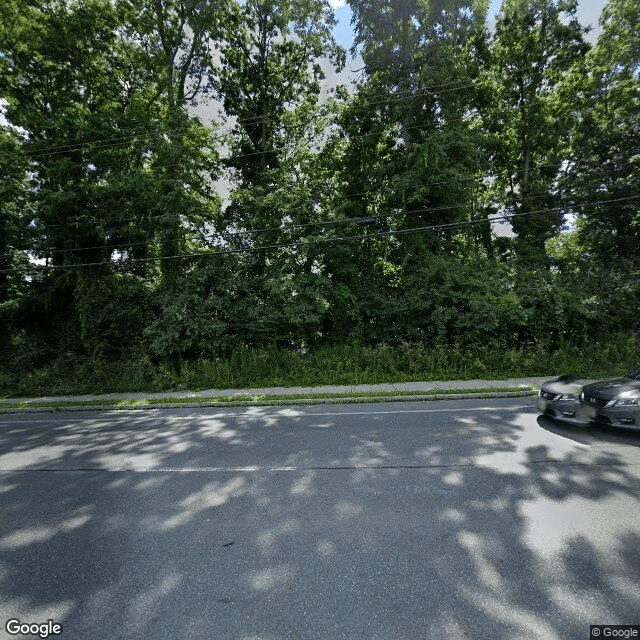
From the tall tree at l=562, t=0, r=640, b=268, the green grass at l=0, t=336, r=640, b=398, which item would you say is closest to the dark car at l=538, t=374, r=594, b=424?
the green grass at l=0, t=336, r=640, b=398

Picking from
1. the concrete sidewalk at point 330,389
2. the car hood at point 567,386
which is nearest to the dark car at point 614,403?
the car hood at point 567,386

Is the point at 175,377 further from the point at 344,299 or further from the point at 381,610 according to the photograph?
the point at 381,610

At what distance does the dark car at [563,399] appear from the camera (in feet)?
22.9

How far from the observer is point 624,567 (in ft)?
10.6

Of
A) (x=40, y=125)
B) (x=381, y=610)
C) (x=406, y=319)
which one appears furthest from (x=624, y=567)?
(x=40, y=125)

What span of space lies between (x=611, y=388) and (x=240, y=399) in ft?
31.6

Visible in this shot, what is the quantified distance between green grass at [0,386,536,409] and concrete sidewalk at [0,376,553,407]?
0.20 meters

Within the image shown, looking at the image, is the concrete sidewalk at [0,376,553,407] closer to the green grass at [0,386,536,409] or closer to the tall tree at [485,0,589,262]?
the green grass at [0,386,536,409]

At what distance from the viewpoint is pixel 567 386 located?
297 inches

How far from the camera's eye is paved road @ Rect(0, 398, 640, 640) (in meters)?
2.88

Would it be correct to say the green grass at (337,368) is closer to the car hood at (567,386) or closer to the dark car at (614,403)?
the car hood at (567,386)

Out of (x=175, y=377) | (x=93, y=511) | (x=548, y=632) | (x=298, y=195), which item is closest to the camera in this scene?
(x=548, y=632)

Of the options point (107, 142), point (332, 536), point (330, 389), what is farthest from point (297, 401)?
point (107, 142)

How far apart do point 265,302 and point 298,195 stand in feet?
17.0
